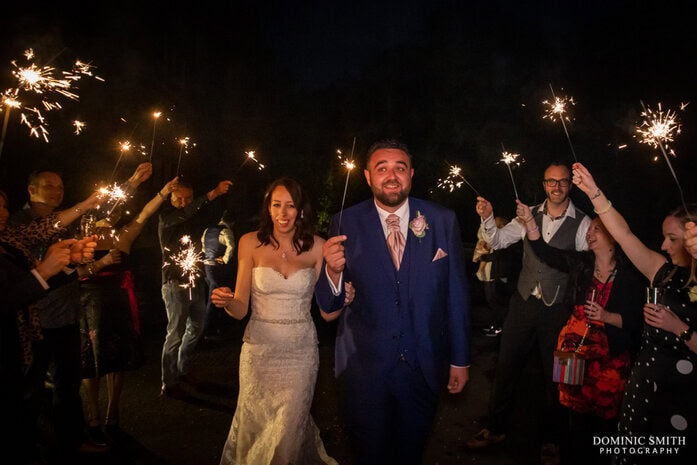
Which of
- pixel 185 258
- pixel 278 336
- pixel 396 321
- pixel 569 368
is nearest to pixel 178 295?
pixel 185 258

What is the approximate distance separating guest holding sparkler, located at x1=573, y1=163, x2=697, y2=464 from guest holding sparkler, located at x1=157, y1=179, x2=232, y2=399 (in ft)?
16.6

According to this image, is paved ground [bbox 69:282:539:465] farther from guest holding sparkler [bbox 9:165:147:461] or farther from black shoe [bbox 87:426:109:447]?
guest holding sparkler [bbox 9:165:147:461]

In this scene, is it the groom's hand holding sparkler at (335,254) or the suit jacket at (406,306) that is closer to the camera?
the groom's hand holding sparkler at (335,254)

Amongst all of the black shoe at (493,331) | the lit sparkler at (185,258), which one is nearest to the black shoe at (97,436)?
the lit sparkler at (185,258)

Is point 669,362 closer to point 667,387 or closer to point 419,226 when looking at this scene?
point 667,387

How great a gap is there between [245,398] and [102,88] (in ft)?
50.9

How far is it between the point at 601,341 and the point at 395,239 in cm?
230

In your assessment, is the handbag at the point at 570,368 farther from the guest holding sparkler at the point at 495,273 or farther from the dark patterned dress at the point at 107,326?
the guest holding sparkler at the point at 495,273

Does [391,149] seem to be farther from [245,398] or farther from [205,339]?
[205,339]

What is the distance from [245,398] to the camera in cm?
414

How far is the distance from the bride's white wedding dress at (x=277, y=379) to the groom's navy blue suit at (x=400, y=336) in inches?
27.0

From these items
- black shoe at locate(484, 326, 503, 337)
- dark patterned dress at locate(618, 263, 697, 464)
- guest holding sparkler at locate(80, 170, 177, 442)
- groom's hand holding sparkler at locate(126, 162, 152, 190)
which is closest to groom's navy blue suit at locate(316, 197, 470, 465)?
dark patterned dress at locate(618, 263, 697, 464)

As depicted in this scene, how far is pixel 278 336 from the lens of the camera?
167 inches

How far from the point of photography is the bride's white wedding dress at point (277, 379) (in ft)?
13.1
